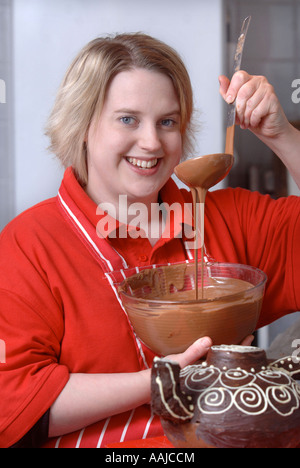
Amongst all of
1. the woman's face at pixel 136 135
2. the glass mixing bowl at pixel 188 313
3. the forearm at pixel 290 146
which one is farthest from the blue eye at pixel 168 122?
the glass mixing bowl at pixel 188 313

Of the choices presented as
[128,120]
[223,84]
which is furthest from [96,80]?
[223,84]

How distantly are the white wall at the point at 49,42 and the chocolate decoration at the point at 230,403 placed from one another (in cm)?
155

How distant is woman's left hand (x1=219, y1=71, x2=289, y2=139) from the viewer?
125 centimetres

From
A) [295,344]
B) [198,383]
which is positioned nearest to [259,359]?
[198,383]

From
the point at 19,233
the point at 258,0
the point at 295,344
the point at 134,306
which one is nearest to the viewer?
the point at 134,306

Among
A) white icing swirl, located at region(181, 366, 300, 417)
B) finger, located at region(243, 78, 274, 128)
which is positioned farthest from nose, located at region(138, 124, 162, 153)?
white icing swirl, located at region(181, 366, 300, 417)

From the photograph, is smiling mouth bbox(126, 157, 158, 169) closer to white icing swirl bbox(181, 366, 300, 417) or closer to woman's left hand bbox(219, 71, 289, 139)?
woman's left hand bbox(219, 71, 289, 139)

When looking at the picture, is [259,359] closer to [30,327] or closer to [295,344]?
[30,327]

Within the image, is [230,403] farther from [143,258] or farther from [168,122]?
[168,122]

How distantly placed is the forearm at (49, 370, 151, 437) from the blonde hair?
0.59 meters

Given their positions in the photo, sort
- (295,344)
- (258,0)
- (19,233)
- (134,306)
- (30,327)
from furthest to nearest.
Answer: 1. (258,0)
2. (295,344)
3. (19,233)
4. (30,327)
5. (134,306)

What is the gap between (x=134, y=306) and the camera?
991 millimetres

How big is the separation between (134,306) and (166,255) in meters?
0.40

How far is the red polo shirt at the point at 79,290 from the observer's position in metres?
1.06
